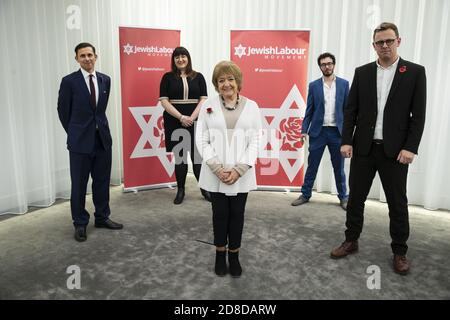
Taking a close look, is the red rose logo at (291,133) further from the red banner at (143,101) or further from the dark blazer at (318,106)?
the red banner at (143,101)

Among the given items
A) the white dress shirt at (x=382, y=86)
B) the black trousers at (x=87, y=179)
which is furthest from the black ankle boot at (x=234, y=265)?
the black trousers at (x=87, y=179)

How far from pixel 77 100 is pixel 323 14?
9.77 ft

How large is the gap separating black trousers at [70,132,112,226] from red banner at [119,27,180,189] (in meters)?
1.18

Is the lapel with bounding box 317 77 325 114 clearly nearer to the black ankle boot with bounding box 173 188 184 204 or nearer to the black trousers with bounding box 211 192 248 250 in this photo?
the black ankle boot with bounding box 173 188 184 204

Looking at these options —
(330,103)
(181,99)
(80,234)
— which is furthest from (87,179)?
(330,103)

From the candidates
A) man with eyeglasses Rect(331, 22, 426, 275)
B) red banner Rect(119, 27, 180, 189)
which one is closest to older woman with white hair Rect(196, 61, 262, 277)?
man with eyeglasses Rect(331, 22, 426, 275)

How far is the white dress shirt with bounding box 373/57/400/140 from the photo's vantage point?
8.68ft

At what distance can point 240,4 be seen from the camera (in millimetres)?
5062

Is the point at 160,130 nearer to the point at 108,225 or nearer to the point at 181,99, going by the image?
the point at 181,99

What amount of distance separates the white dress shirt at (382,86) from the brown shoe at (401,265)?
865mm

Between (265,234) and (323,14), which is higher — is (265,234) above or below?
below

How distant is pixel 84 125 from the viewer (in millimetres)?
3180

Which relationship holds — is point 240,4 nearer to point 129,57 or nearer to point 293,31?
point 293,31

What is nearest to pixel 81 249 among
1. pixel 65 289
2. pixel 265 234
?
pixel 65 289
